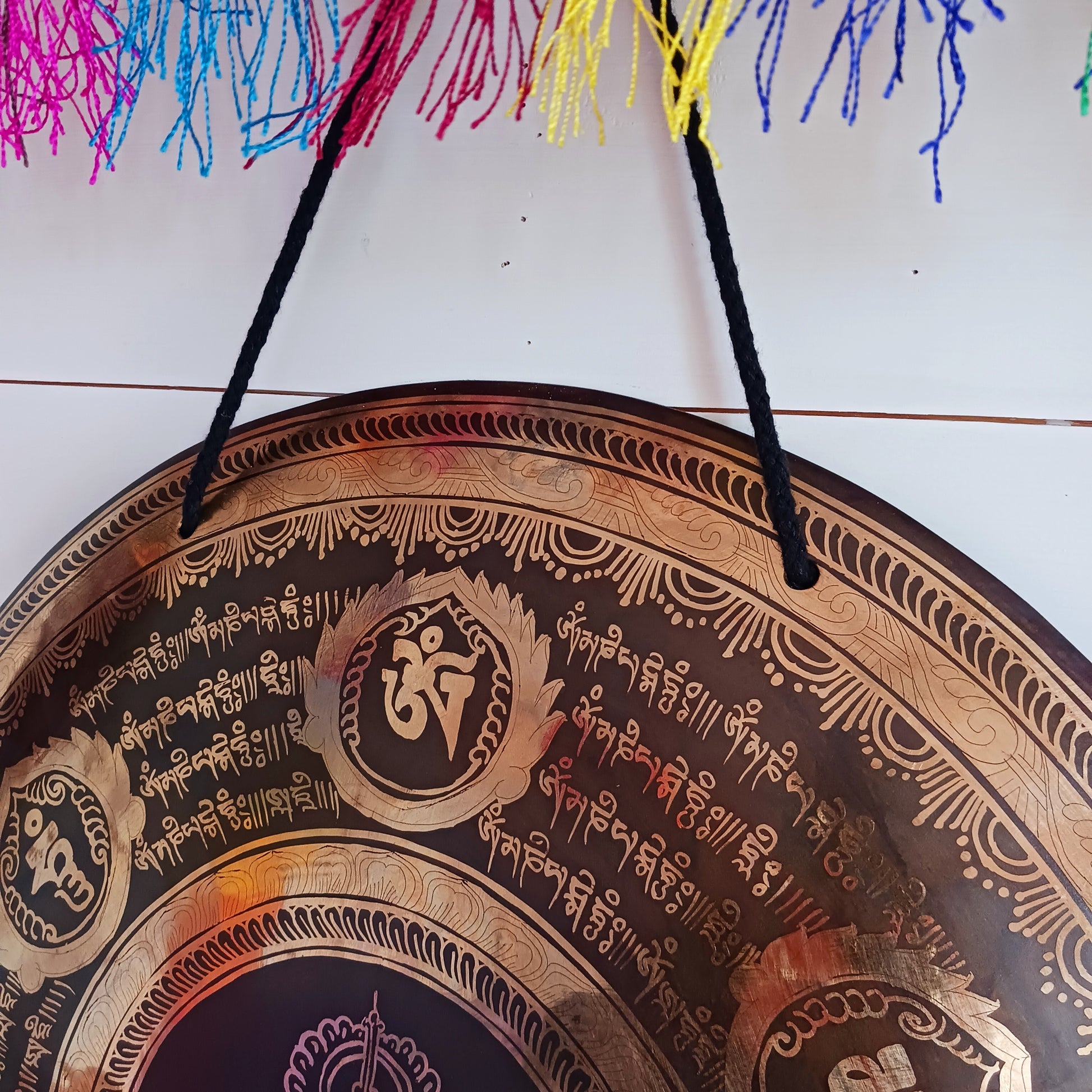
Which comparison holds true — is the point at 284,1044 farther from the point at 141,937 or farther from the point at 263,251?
the point at 263,251

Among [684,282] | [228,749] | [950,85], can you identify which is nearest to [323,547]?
→ [228,749]

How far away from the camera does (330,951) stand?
0.46 meters

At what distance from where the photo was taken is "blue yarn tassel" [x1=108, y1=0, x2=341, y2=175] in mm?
445

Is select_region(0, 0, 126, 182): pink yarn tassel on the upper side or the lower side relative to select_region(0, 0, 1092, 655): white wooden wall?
upper

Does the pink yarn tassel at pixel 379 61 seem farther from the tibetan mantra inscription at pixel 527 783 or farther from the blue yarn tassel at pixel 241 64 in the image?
the tibetan mantra inscription at pixel 527 783

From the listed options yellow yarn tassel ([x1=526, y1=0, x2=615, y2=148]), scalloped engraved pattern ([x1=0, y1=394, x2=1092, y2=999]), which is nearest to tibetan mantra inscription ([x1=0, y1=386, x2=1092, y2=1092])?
scalloped engraved pattern ([x1=0, y1=394, x2=1092, y2=999])

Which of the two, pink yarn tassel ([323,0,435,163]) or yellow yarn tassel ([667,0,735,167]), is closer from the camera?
yellow yarn tassel ([667,0,735,167])

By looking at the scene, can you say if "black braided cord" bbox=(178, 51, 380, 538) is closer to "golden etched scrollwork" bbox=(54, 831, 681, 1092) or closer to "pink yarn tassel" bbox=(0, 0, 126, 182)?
"pink yarn tassel" bbox=(0, 0, 126, 182)

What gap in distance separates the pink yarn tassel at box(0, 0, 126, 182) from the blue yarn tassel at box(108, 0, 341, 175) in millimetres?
15

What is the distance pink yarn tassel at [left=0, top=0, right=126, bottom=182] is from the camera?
1.48 ft

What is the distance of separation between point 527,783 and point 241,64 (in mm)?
482

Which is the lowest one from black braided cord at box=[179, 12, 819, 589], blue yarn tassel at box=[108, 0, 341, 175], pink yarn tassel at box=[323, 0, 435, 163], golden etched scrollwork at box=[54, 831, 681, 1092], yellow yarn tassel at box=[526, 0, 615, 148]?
golden etched scrollwork at box=[54, 831, 681, 1092]

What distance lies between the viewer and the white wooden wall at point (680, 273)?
390 millimetres

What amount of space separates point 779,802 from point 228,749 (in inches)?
12.7
